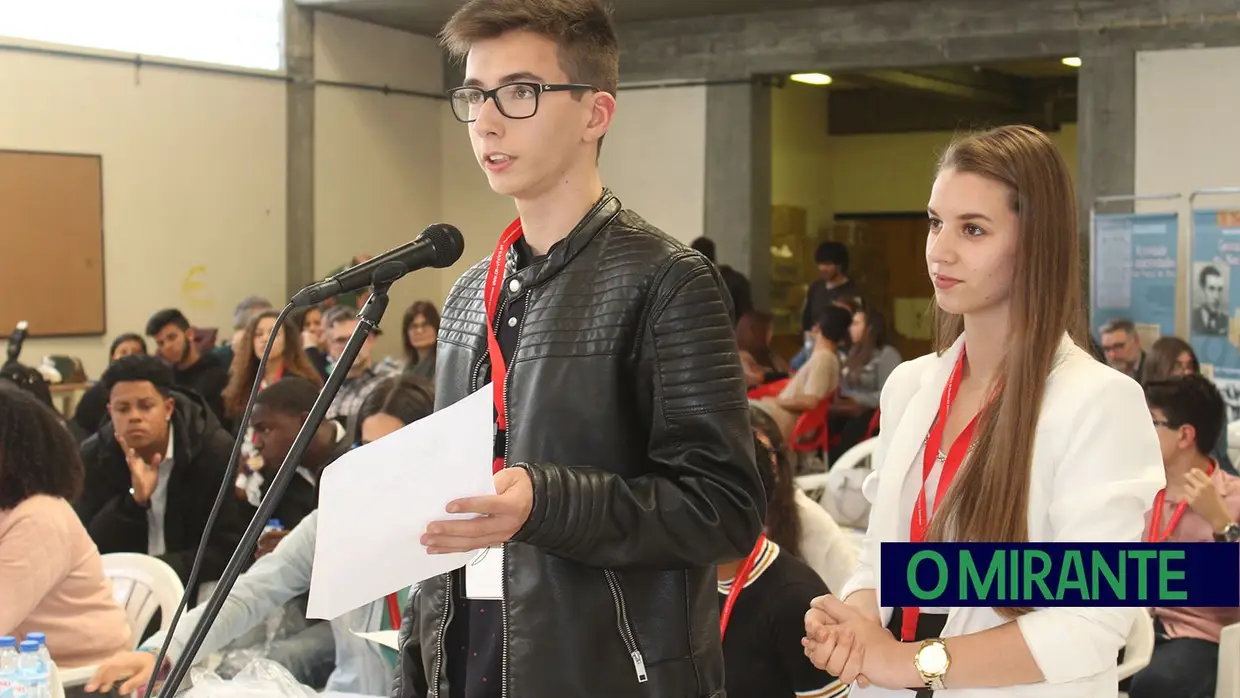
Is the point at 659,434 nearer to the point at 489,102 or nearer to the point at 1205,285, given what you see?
the point at 489,102

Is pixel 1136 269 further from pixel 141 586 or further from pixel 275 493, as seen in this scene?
pixel 275 493

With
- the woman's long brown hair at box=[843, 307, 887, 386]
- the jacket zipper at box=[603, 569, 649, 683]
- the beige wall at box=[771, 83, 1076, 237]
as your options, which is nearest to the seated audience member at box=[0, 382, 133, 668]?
the jacket zipper at box=[603, 569, 649, 683]

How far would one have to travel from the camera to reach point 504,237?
1710mm

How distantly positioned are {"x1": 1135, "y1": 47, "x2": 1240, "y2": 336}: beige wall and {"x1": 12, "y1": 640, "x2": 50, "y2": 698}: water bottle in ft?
24.0

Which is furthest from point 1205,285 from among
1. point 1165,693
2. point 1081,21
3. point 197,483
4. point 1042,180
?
point 1042,180

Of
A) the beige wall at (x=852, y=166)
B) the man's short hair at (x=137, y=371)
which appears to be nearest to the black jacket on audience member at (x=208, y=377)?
the man's short hair at (x=137, y=371)

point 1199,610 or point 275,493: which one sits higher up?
point 275,493

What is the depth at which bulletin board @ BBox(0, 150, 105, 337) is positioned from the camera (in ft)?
28.4

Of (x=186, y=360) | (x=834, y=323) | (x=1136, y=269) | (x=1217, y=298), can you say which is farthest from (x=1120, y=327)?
(x=186, y=360)

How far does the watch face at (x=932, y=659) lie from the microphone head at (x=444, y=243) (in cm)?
73

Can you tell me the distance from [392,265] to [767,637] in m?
1.44

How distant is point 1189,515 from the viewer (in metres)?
3.97

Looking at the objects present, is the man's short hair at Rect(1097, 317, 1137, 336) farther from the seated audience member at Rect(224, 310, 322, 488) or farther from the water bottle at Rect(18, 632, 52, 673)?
the water bottle at Rect(18, 632, 52, 673)

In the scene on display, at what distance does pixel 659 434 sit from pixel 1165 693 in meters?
2.82
